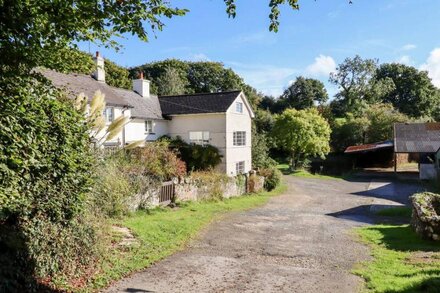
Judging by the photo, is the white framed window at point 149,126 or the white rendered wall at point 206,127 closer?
the white rendered wall at point 206,127

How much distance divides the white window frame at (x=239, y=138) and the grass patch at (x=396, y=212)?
1308 centimetres

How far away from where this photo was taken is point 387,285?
8234 mm

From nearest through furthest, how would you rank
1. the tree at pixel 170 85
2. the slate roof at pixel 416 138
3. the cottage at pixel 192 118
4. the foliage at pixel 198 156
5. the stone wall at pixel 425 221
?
the stone wall at pixel 425 221 → the foliage at pixel 198 156 → the cottage at pixel 192 118 → the slate roof at pixel 416 138 → the tree at pixel 170 85

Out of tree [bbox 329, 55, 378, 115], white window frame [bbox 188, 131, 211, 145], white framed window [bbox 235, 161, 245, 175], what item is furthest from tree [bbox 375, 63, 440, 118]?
white window frame [bbox 188, 131, 211, 145]

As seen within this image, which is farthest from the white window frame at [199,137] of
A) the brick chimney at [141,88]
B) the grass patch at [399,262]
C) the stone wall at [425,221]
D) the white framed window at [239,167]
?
the stone wall at [425,221]

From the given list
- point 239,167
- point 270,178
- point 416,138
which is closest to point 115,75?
point 239,167

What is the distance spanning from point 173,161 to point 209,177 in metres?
2.60

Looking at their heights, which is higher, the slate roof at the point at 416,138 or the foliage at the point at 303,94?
the foliage at the point at 303,94

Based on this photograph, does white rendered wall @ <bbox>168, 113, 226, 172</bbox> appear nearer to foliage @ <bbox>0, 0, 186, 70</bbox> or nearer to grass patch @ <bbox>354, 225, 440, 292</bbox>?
grass patch @ <bbox>354, 225, 440, 292</bbox>

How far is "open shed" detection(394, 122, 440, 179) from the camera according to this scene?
35469mm

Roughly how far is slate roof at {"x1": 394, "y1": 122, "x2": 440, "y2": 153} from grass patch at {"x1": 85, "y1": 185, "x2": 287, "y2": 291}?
23056 millimetres

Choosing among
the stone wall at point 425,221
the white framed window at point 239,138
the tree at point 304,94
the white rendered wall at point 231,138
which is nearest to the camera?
the stone wall at point 425,221

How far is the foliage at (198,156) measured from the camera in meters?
27.9

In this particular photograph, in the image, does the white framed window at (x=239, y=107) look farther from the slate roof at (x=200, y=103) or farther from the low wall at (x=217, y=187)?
the low wall at (x=217, y=187)
